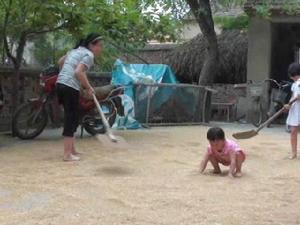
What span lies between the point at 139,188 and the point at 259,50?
11660 mm

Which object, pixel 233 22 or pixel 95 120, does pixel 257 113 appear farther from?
pixel 95 120

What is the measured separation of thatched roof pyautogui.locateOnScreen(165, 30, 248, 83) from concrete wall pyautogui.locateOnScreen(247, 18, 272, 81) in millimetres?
1822

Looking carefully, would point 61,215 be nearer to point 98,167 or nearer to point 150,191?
point 150,191

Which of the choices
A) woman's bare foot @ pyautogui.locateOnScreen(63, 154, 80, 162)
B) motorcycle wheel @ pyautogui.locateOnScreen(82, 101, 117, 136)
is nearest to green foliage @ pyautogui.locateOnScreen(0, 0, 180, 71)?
motorcycle wheel @ pyautogui.locateOnScreen(82, 101, 117, 136)

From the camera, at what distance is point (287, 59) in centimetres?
1884

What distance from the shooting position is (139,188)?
6.76 meters

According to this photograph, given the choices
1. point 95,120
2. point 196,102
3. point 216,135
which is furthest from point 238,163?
point 196,102

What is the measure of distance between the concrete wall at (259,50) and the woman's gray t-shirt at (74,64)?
991cm

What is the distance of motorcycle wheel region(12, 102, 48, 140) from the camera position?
1080 cm

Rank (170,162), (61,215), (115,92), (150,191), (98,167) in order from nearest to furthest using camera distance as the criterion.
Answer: (61,215), (150,191), (98,167), (170,162), (115,92)

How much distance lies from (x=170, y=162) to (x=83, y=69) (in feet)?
5.58

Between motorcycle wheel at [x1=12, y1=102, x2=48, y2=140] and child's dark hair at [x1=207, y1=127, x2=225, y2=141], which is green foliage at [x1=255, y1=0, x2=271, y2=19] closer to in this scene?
motorcycle wheel at [x1=12, y1=102, x2=48, y2=140]

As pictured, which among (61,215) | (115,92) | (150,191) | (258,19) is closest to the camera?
(61,215)

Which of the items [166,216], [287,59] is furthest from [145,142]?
[287,59]
